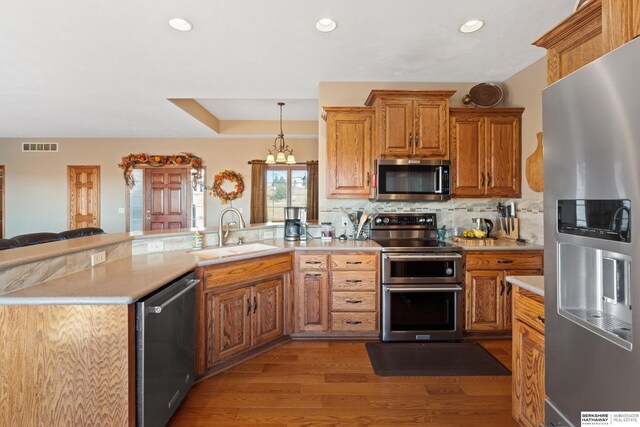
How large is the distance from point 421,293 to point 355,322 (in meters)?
0.65

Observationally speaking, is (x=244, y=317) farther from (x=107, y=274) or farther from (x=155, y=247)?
(x=107, y=274)

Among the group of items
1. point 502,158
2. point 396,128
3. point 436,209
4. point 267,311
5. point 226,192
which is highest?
point 396,128

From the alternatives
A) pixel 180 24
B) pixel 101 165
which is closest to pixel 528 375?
pixel 180 24

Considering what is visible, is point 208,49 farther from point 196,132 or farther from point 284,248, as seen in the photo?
point 196,132

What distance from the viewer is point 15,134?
20.7ft

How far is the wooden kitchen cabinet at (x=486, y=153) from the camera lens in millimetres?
3266

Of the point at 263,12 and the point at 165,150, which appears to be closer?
the point at 263,12

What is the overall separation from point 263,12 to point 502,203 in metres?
3.05

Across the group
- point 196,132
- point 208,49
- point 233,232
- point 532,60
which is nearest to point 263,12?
point 208,49

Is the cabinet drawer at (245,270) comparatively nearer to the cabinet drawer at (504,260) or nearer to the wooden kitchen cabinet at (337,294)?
the wooden kitchen cabinet at (337,294)

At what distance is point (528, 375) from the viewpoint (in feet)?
5.02

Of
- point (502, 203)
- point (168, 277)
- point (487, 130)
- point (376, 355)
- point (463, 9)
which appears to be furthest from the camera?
point (502, 203)

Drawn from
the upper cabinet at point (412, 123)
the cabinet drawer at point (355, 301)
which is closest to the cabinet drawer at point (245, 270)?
the cabinet drawer at point (355, 301)

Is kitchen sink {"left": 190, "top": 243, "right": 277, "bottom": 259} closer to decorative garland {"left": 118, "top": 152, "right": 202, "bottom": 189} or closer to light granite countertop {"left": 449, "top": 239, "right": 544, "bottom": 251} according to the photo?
light granite countertop {"left": 449, "top": 239, "right": 544, "bottom": 251}
